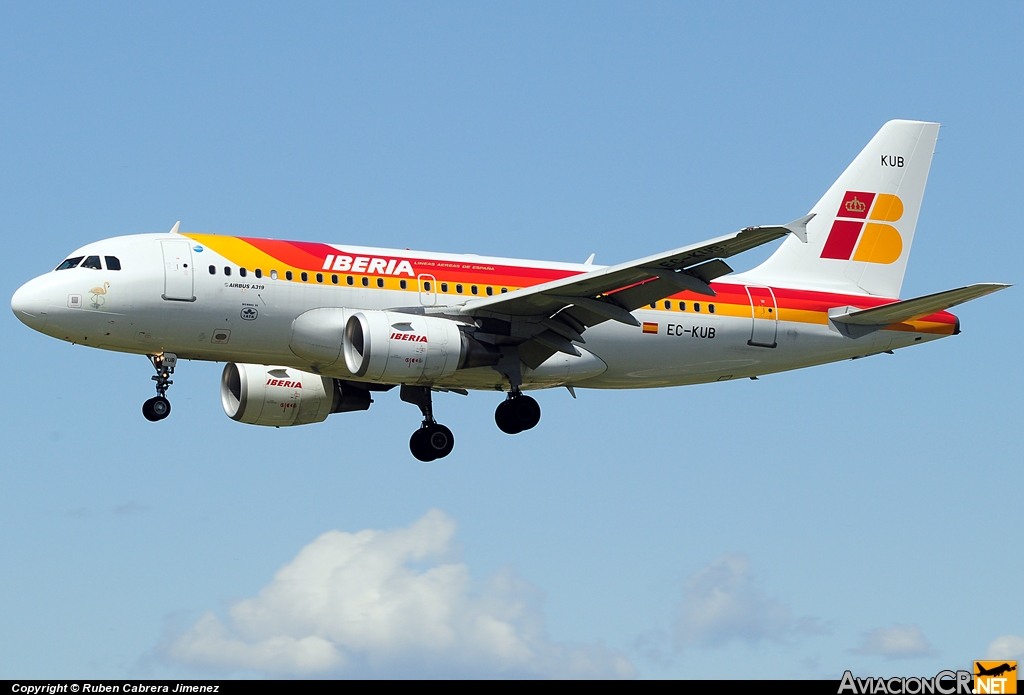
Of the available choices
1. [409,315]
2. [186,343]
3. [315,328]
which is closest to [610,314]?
[409,315]

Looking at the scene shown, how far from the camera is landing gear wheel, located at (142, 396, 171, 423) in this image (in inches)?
1426

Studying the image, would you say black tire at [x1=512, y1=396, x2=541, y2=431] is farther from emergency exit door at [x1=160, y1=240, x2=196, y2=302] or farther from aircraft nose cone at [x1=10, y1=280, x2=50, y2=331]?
A: aircraft nose cone at [x1=10, y1=280, x2=50, y2=331]

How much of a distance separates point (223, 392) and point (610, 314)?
461 inches

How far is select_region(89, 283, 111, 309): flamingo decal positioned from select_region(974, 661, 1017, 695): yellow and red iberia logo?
2052 centimetres

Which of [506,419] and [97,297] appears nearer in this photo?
[97,297]

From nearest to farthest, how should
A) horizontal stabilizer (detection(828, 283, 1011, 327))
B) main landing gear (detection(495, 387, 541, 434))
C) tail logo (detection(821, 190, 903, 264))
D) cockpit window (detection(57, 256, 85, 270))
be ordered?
1. cockpit window (detection(57, 256, 85, 270))
2. horizontal stabilizer (detection(828, 283, 1011, 327))
3. main landing gear (detection(495, 387, 541, 434))
4. tail logo (detection(821, 190, 903, 264))

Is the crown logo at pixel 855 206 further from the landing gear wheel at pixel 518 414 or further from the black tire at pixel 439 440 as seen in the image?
the black tire at pixel 439 440

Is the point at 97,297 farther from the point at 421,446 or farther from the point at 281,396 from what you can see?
the point at 421,446

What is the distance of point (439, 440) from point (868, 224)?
14.1 m

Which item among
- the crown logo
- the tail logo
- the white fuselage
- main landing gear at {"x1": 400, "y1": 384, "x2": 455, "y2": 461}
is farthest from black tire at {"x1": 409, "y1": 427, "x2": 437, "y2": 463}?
the crown logo

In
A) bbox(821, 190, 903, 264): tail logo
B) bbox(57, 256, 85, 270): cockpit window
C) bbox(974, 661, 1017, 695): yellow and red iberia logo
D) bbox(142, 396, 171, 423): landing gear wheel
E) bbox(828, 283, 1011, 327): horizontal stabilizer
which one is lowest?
bbox(974, 661, 1017, 695): yellow and red iberia logo

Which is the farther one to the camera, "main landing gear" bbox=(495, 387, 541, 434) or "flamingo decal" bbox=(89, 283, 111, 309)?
"main landing gear" bbox=(495, 387, 541, 434)

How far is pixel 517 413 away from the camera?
126ft

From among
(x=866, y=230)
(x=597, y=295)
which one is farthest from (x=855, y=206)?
(x=597, y=295)
